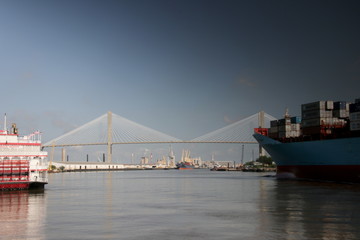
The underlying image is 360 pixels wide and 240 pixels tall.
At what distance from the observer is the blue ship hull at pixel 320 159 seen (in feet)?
202

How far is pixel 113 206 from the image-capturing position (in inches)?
1383

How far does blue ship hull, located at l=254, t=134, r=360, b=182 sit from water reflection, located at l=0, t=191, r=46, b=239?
151 ft

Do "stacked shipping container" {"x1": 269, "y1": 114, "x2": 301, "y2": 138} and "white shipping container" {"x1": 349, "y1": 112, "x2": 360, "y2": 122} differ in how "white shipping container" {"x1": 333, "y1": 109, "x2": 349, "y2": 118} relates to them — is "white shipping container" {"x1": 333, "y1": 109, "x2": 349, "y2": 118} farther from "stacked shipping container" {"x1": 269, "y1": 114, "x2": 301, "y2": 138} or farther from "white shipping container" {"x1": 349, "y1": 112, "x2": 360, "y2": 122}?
"stacked shipping container" {"x1": 269, "y1": 114, "x2": 301, "y2": 138}

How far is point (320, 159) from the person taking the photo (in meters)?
69.3

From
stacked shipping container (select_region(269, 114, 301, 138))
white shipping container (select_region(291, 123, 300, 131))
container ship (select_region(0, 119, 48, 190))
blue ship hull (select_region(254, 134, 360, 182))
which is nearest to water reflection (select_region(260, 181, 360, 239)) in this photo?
blue ship hull (select_region(254, 134, 360, 182))

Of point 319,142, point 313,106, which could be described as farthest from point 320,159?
point 313,106

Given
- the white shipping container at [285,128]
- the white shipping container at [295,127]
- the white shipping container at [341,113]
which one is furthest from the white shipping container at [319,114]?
the white shipping container at [285,128]

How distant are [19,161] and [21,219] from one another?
25.9m

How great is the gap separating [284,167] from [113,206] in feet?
187

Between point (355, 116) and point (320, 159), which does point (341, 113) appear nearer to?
point (320, 159)

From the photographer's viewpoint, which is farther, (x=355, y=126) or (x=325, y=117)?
(x=325, y=117)

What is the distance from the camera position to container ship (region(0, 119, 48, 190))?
50.7 m

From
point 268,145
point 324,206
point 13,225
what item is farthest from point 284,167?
point 13,225

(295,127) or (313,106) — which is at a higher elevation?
(313,106)
